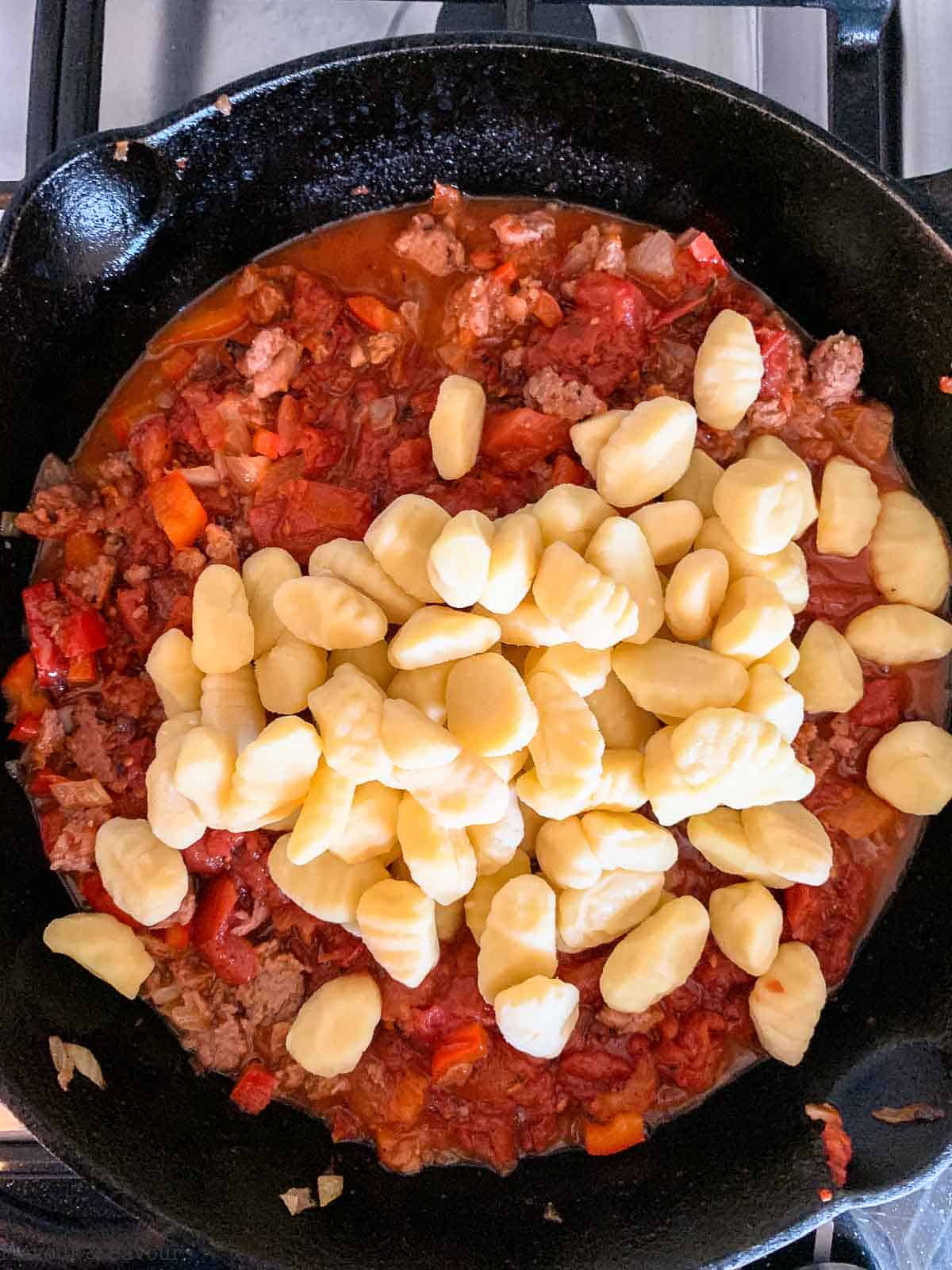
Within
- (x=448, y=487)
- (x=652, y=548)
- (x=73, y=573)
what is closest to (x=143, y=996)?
(x=73, y=573)

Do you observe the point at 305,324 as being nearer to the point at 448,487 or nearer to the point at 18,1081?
the point at 448,487

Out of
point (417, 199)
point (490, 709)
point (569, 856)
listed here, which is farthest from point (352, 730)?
point (417, 199)

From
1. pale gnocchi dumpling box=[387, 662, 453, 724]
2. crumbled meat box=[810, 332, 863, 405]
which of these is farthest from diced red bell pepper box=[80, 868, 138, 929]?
crumbled meat box=[810, 332, 863, 405]

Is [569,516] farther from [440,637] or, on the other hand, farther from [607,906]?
[607,906]

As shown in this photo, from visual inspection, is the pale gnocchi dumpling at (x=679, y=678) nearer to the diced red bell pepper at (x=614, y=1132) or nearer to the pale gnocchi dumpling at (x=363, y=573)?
the pale gnocchi dumpling at (x=363, y=573)

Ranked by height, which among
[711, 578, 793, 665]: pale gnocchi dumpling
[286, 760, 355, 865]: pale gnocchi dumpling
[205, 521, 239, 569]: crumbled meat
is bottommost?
[286, 760, 355, 865]: pale gnocchi dumpling

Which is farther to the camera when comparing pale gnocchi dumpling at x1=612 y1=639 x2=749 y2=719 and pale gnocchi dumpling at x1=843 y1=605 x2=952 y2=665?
pale gnocchi dumpling at x1=843 y1=605 x2=952 y2=665

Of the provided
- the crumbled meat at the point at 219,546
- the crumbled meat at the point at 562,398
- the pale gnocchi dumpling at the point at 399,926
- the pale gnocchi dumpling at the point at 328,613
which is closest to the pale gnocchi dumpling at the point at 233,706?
the pale gnocchi dumpling at the point at 328,613

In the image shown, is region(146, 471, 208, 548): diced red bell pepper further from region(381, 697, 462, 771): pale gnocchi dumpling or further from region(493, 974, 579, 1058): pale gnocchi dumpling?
region(493, 974, 579, 1058): pale gnocchi dumpling
